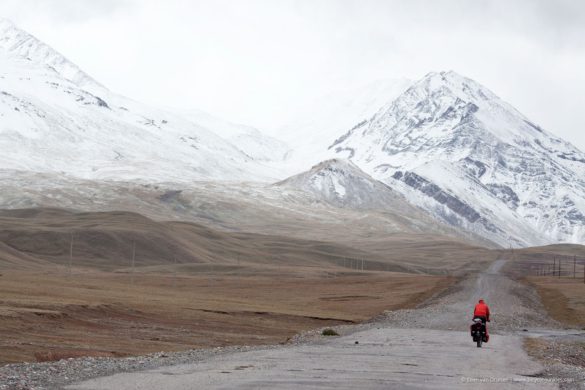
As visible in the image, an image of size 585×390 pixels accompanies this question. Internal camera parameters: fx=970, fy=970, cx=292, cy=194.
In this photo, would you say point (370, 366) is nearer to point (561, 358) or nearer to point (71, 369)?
point (71, 369)

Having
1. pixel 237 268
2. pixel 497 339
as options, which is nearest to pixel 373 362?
pixel 497 339

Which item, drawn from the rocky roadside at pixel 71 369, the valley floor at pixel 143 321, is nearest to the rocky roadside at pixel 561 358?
the rocky roadside at pixel 71 369

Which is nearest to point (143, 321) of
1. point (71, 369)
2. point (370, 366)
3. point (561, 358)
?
point (561, 358)

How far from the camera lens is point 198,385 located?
23453 millimetres

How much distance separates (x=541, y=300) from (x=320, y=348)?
6109 centimetres

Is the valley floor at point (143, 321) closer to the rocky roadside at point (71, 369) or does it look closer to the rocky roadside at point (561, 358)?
the rocky roadside at point (71, 369)

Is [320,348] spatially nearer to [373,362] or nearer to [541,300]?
[373,362]

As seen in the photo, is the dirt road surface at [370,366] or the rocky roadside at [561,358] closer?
the dirt road surface at [370,366]

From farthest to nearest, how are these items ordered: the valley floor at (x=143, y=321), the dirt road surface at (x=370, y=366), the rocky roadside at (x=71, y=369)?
the valley floor at (x=143, y=321) < the dirt road surface at (x=370, y=366) < the rocky roadside at (x=71, y=369)

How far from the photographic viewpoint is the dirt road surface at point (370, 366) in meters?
24.4

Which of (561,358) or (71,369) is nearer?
(71,369)

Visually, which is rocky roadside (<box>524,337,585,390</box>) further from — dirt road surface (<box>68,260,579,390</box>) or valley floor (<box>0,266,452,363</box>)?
valley floor (<box>0,266,452,363</box>)

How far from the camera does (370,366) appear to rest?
29.5 meters

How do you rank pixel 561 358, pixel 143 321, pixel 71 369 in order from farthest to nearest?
pixel 143 321
pixel 561 358
pixel 71 369
